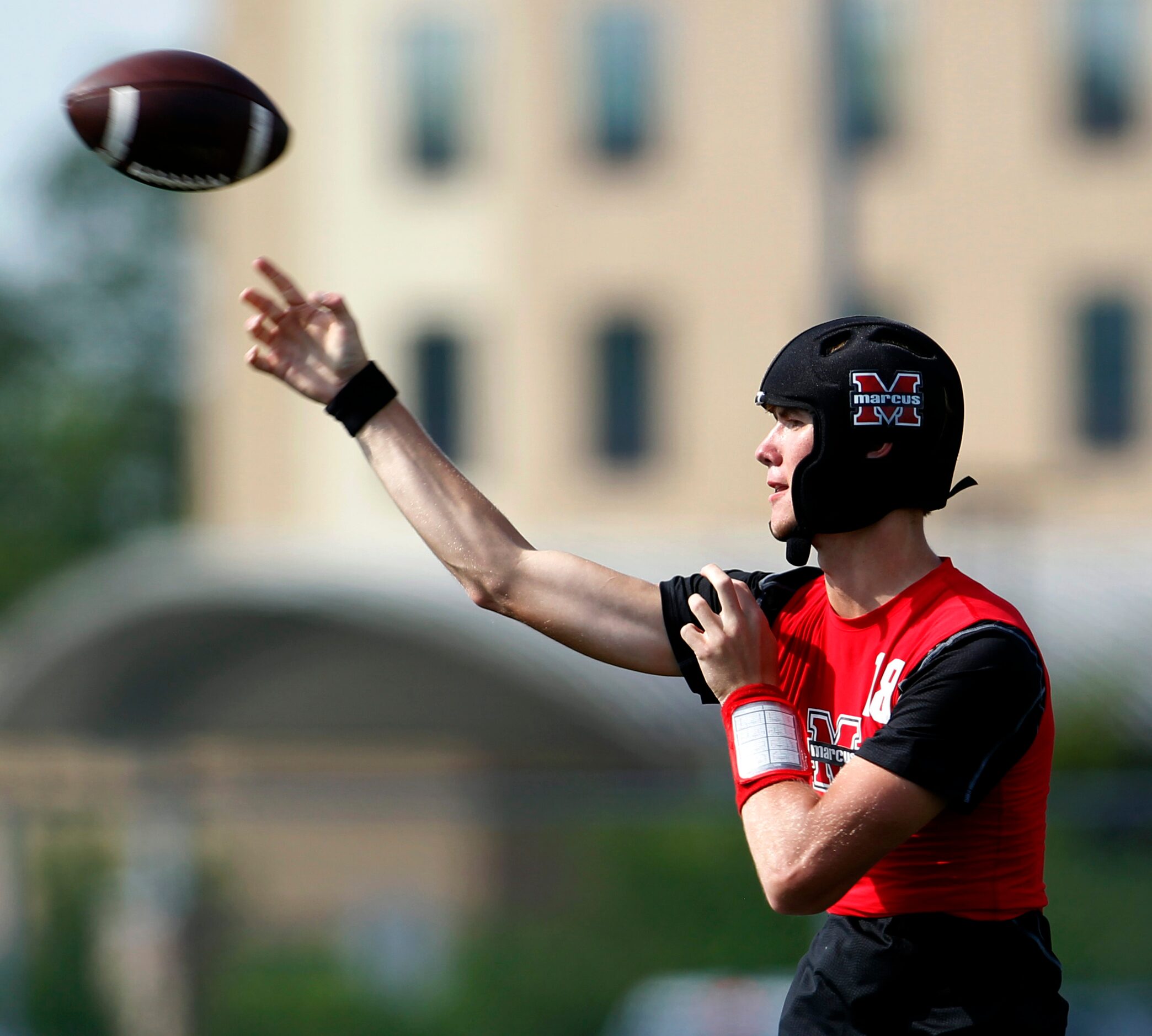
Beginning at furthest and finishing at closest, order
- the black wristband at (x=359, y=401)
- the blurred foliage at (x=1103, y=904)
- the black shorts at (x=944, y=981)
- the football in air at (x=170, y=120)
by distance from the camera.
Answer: the blurred foliage at (x=1103, y=904), the football in air at (x=170, y=120), the black wristband at (x=359, y=401), the black shorts at (x=944, y=981)

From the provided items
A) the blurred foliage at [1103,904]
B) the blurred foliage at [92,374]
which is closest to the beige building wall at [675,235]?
the blurred foliage at [1103,904]

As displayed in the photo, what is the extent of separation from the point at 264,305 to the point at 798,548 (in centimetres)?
130

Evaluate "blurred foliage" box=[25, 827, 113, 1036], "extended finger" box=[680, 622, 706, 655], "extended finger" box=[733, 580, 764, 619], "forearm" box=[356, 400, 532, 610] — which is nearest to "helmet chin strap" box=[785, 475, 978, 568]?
"extended finger" box=[733, 580, 764, 619]

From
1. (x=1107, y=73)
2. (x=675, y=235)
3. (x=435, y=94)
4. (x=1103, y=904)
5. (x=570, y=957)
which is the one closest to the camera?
(x=1103, y=904)

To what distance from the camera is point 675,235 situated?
850 inches

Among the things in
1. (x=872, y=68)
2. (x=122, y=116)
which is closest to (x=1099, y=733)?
(x=872, y=68)

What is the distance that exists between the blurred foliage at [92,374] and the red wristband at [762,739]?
44133mm

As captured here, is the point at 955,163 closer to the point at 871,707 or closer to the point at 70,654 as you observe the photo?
the point at 70,654

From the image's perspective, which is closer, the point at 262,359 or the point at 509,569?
the point at 509,569

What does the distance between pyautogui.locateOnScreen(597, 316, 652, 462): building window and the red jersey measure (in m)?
18.7

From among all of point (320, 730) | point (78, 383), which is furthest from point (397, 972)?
point (78, 383)

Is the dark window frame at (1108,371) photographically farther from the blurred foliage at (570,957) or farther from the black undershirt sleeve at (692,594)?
the black undershirt sleeve at (692,594)

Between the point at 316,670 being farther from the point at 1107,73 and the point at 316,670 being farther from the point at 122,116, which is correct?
the point at 122,116

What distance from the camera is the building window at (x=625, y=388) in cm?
2200
